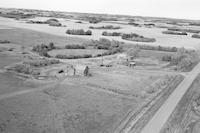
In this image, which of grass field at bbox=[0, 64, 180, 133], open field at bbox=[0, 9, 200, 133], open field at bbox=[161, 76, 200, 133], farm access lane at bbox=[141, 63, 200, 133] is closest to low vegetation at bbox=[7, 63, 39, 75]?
open field at bbox=[0, 9, 200, 133]

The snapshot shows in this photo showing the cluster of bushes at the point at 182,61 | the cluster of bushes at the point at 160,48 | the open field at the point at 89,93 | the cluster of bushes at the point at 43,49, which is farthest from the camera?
the cluster of bushes at the point at 160,48

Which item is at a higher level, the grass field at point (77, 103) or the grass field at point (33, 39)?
the grass field at point (33, 39)

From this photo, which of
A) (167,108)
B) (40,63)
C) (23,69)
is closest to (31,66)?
(40,63)

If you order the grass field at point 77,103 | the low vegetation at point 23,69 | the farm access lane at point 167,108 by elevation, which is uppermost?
the low vegetation at point 23,69

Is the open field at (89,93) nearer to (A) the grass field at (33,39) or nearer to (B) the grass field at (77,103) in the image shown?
(B) the grass field at (77,103)

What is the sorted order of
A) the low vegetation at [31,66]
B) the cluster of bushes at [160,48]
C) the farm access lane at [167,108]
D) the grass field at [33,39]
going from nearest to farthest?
the farm access lane at [167,108], the low vegetation at [31,66], the cluster of bushes at [160,48], the grass field at [33,39]

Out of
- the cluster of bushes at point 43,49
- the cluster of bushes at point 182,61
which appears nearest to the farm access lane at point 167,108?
the cluster of bushes at point 182,61

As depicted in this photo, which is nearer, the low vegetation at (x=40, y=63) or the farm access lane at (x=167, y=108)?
the farm access lane at (x=167, y=108)

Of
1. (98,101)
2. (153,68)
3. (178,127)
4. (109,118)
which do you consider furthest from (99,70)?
(178,127)

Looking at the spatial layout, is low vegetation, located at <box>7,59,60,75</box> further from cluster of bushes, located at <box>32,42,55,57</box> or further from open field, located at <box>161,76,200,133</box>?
open field, located at <box>161,76,200,133</box>
